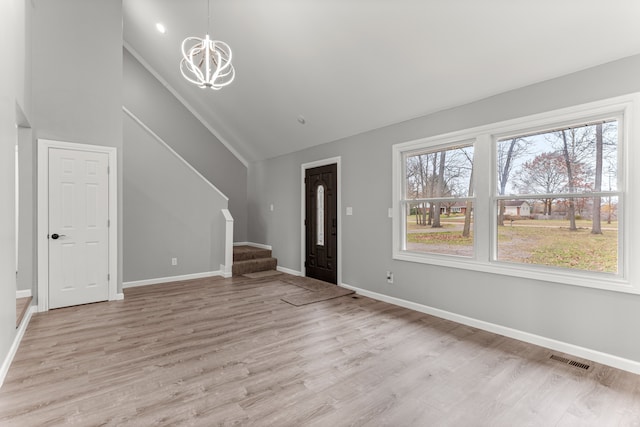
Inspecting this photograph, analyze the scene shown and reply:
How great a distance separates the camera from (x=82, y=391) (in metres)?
2.28

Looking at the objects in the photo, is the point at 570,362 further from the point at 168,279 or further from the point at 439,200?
the point at 168,279

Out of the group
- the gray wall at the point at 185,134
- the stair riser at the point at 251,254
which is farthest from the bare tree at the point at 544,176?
the gray wall at the point at 185,134

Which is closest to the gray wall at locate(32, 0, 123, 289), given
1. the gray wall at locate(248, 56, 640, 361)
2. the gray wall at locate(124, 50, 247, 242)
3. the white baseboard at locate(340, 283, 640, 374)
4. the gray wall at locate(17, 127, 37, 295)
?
the gray wall at locate(17, 127, 37, 295)

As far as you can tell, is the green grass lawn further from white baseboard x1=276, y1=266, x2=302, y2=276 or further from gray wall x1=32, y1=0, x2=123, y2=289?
gray wall x1=32, y1=0, x2=123, y2=289

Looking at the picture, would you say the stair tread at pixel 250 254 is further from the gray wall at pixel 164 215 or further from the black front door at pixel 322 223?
the black front door at pixel 322 223

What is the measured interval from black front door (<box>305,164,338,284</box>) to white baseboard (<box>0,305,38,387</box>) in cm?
401

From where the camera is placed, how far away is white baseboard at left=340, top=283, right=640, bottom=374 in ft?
8.67

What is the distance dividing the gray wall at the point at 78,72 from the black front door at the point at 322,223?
3098 mm

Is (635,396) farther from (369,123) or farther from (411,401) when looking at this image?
(369,123)

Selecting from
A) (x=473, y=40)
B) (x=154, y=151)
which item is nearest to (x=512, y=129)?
(x=473, y=40)

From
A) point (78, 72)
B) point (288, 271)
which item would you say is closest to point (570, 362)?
point (288, 271)

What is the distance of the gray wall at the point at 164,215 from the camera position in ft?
17.4

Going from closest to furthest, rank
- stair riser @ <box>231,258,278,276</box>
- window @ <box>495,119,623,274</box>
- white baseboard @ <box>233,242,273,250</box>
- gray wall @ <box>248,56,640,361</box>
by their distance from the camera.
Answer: gray wall @ <box>248,56,640,361</box> < window @ <box>495,119,623,274</box> < stair riser @ <box>231,258,278,276</box> < white baseboard @ <box>233,242,273,250</box>

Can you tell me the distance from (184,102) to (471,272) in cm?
695
